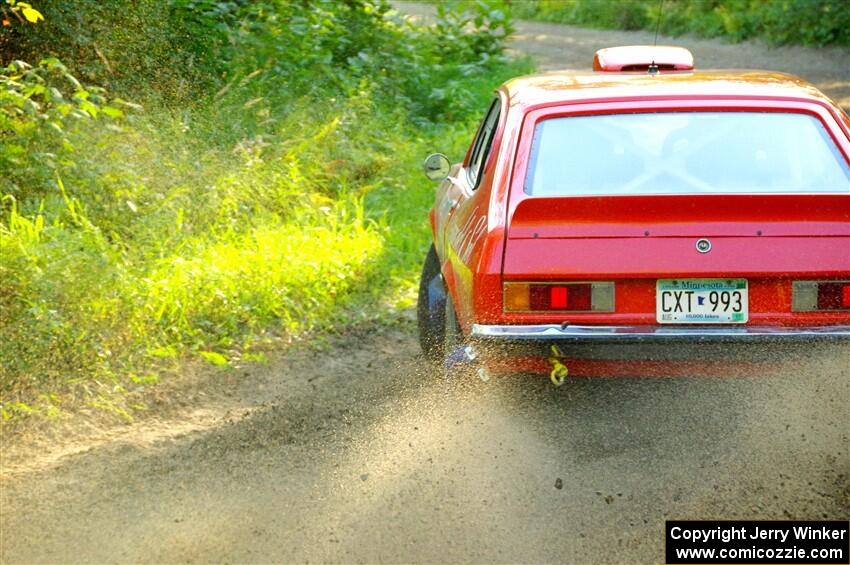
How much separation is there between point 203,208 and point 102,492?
12.7 ft

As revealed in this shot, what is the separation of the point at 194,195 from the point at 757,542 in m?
5.18

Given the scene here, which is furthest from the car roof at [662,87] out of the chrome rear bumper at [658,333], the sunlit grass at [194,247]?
the sunlit grass at [194,247]

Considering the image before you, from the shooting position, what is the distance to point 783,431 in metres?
4.81

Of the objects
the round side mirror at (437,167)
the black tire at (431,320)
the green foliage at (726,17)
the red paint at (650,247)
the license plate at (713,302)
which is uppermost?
the red paint at (650,247)

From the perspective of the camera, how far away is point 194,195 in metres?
8.04

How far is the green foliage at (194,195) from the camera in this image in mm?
6070

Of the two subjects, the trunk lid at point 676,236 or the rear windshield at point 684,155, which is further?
the rear windshield at point 684,155

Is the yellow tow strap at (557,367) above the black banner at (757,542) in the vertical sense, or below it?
above

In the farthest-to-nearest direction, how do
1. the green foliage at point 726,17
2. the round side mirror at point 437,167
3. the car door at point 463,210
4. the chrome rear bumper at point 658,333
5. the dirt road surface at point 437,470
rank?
the green foliage at point 726,17, the round side mirror at point 437,167, the car door at point 463,210, the chrome rear bumper at point 658,333, the dirt road surface at point 437,470

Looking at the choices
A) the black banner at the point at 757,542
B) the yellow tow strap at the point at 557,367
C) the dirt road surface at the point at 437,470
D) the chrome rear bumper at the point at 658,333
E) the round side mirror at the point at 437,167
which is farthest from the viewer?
the round side mirror at the point at 437,167

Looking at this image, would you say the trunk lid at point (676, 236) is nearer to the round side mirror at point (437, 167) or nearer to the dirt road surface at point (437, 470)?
the dirt road surface at point (437, 470)

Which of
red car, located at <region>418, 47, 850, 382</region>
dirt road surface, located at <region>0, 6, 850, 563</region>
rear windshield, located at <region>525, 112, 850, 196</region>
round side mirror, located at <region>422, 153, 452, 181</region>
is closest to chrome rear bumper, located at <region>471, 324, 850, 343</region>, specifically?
red car, located at <region>418, 47, 850, 382</region>

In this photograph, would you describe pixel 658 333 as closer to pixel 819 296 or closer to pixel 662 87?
pixel 819 296

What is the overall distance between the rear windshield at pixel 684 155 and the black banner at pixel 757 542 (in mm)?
1430
